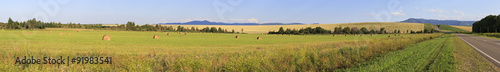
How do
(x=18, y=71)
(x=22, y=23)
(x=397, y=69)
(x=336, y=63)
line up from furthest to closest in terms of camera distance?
(x=22, y=23) < (x=336, y=63) < (x=397, y=69) < (x=18, y=71)

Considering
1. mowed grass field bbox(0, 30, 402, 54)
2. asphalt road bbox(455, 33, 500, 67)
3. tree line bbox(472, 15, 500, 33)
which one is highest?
tree line bbox(472, 15, 500, 33)

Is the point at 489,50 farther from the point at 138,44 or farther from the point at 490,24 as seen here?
the point at 490,24

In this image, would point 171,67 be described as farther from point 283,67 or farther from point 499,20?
point 499,20

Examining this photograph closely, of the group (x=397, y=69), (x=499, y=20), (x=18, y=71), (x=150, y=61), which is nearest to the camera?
(x=18, y=71)

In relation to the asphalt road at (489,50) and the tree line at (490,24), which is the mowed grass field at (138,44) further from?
the tree line at (490,24)

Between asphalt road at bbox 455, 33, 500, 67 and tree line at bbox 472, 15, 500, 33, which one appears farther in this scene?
tree line at bbox 472, 15, 500, 33

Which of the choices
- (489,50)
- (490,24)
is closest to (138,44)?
(489,50)

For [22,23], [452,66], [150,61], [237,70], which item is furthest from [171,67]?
[22,23]

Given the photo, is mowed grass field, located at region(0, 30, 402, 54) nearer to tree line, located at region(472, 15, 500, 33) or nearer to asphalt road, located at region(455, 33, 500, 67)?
asphalt road, located at region(455, 33, 500, 67)

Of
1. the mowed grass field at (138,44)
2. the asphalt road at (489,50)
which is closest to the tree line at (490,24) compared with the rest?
the asphalt road at (489,50)

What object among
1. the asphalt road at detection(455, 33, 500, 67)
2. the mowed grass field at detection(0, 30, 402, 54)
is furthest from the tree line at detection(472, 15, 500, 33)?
the mowed grass field at detection(0, 30, 402, 54)

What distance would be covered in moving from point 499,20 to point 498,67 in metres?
122

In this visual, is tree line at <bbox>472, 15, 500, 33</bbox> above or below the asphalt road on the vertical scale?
above

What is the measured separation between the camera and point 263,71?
10.8 meters
